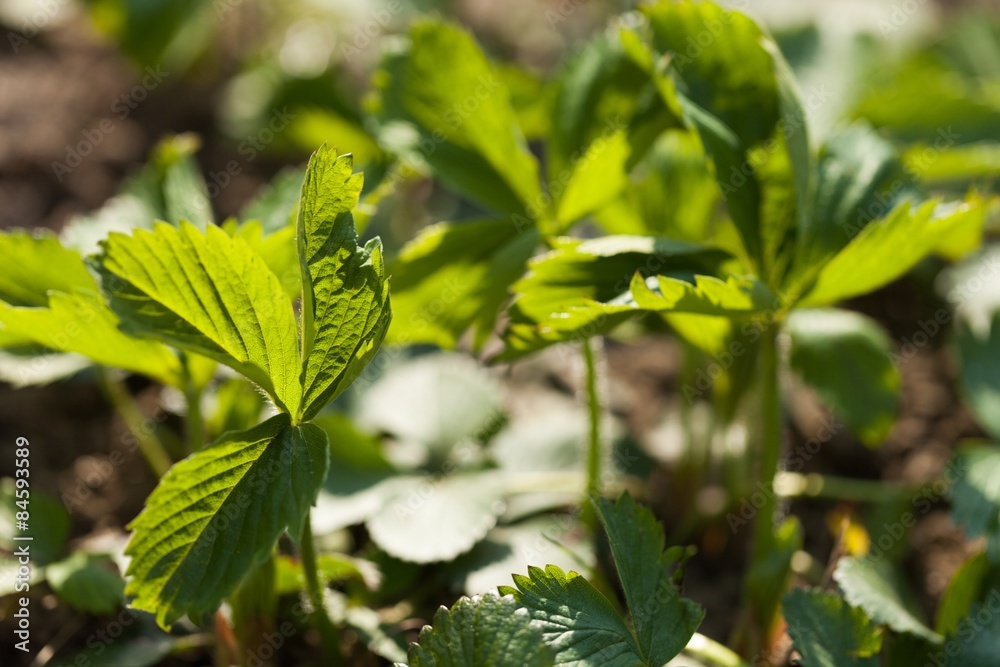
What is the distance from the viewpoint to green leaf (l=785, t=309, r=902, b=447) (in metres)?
1.62

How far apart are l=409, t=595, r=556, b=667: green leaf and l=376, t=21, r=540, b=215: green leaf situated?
73 centimetres

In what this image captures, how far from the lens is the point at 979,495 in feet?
4.72

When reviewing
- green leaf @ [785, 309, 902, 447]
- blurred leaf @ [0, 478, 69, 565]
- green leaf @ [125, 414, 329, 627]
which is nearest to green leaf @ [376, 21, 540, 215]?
green leaf @ [785, 309, 902, 447]

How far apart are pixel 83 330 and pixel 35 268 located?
20 cm

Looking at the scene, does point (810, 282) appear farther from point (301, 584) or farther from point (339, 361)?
point (301, 584)

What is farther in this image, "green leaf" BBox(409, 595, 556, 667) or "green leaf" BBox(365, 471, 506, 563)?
"green leaf" BBox(365, 471, 506, 563)

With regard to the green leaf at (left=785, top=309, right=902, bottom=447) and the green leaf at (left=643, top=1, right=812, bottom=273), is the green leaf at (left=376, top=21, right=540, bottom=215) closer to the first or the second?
the green leaf at (left=643, top=1, right=812, bottom=273)

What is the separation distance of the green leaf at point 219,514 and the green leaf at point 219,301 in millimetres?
57

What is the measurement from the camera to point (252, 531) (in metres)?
1.07

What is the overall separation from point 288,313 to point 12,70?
2013mm

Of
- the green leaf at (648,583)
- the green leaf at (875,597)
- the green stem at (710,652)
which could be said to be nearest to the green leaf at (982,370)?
the green leaf at (875,597)

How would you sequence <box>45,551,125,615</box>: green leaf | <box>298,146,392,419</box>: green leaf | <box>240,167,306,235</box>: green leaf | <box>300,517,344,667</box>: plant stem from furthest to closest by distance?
<box>240,167,306,235</box>: green leaf → <box>45,551,125,615</box>: green leaf → <box>300,517,344,667</box>: plant stem → <box>298,146,392,419</box>: green leaf

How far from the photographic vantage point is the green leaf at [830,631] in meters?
1.20

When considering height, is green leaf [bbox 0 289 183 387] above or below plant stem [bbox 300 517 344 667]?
above
